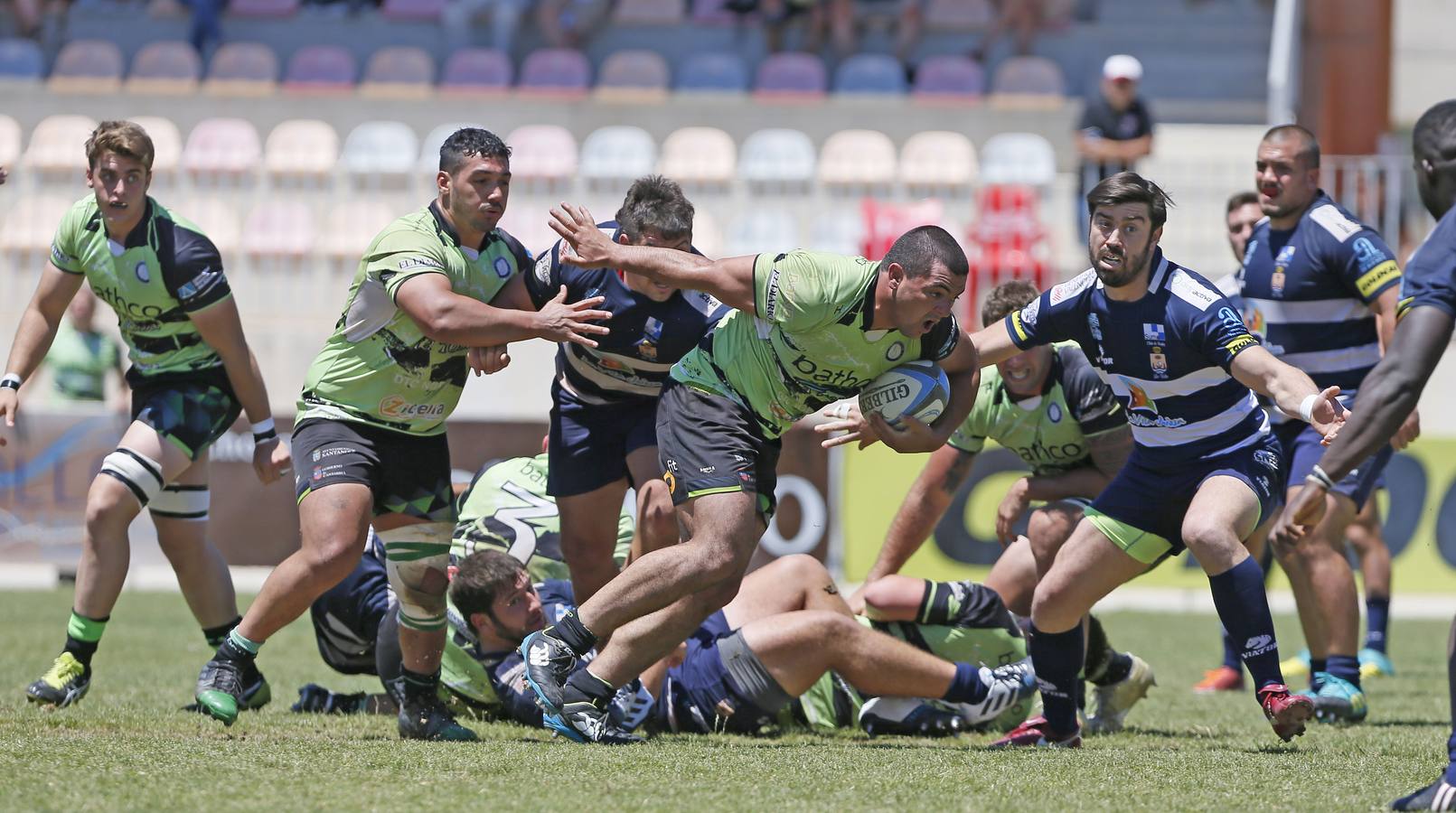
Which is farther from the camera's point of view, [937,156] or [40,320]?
[937,156]

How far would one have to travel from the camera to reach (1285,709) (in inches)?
215

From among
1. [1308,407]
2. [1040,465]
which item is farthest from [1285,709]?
[1040,465]

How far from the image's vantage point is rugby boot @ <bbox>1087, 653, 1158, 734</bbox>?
6.65m

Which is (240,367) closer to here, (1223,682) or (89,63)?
(1223,682)

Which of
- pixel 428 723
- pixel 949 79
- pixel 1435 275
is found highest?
pixel 949 79

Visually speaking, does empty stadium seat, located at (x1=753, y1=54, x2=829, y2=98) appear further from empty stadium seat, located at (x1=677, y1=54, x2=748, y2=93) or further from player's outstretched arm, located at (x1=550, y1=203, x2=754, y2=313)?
player's outstretched arm, located at (x1=550, y1=203, x2=754, y2=313)

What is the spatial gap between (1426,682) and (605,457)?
4808mm

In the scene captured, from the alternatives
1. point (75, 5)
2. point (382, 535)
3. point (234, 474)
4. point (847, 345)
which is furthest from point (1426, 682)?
point (75, 5)

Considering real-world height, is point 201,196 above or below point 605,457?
above

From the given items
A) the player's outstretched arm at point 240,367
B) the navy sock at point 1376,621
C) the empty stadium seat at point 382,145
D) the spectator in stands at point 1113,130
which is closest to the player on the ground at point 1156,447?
the player's outstretched arm at point 240,367

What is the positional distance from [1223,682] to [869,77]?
11.7 meters

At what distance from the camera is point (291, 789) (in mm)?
4461

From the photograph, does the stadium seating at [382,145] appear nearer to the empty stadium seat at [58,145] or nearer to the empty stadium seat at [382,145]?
the empty stadium seat at [382,145]

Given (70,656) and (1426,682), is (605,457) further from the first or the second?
(1426,682)
